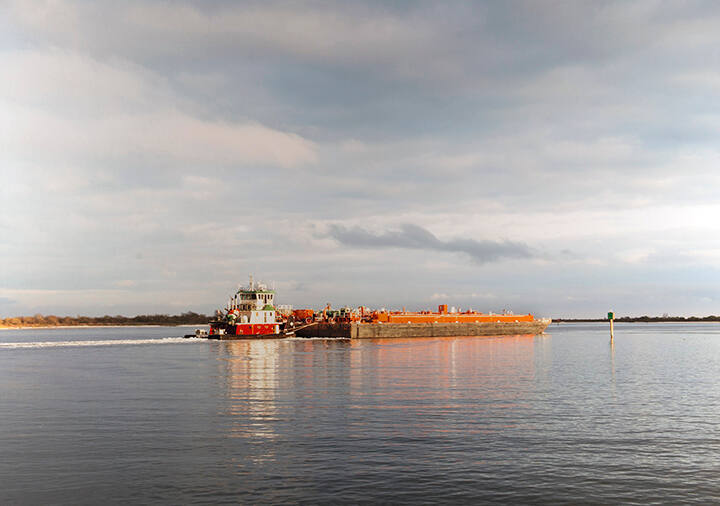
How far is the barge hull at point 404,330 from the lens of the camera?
13612 centimetres

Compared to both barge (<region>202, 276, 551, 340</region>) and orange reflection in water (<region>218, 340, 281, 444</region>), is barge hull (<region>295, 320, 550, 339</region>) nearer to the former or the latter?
barge (<region>202, 276, 551, 340</region>)

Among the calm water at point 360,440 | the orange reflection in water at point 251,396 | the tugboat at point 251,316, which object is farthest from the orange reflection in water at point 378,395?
the tugboat at point 251,316

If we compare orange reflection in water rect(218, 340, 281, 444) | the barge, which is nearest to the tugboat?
the barge

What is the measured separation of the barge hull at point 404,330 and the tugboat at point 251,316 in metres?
17.9

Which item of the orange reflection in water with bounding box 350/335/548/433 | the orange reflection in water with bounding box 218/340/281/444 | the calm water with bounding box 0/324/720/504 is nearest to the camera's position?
the calm water with bounding box 0/324/720/504

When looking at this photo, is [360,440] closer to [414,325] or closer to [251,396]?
[251,396]

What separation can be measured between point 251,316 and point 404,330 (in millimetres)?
39388

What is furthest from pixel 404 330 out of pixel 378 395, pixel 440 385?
pixel 378 395

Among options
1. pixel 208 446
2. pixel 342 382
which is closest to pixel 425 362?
pixel 342 382

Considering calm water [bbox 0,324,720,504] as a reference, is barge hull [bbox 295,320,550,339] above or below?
below

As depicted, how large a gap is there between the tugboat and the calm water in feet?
239

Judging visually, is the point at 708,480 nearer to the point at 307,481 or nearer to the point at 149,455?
the point at 307,481

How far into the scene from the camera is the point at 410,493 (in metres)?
18.2

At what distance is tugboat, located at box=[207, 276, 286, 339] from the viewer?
123062mm
